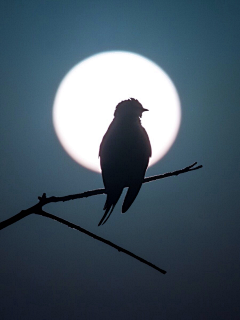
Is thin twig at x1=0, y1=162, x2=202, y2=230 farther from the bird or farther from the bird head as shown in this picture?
the bird head

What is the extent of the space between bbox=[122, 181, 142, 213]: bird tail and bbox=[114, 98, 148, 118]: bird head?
1.03 m

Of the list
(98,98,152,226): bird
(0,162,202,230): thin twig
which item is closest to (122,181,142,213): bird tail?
(98,98,152,226): bird

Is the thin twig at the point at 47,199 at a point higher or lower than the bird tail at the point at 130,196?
lower

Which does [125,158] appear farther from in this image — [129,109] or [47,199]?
[47,199]

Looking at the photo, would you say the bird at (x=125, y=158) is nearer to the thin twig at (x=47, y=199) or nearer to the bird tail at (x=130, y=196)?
the bird tail at (x=130, y=196)

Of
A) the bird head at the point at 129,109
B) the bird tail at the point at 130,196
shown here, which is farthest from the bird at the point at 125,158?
the bird head at the point at 129,109

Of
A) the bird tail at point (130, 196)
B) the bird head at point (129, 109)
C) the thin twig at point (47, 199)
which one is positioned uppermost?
the bird head at point (129, 109)

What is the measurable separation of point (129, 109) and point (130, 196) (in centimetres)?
126

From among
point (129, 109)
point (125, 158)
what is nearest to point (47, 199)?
point (125, 158)

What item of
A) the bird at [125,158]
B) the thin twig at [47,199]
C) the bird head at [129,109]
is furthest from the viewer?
the bird head at [129,109]

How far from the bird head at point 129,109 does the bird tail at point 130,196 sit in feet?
3.40

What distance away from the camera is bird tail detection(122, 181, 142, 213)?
3.81 meters

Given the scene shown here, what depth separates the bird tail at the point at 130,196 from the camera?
3.81 m

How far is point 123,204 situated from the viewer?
12.6ft
